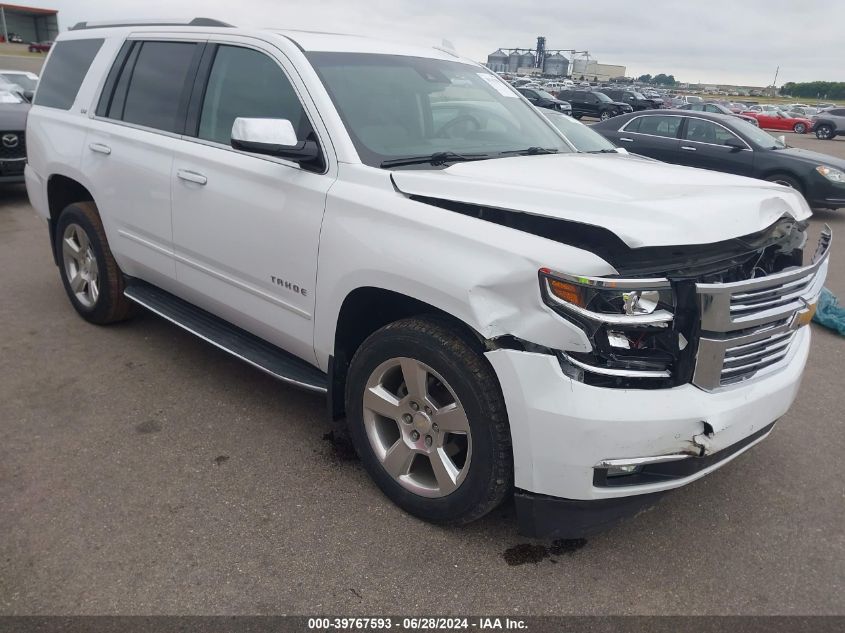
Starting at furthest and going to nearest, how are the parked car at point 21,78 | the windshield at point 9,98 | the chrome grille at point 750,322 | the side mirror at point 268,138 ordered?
the parked car at point 21,78, the windshield at point 9,98, the side mirror at point 268,138, the chrome grille at point 750,322

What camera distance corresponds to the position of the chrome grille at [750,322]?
92.5 inches

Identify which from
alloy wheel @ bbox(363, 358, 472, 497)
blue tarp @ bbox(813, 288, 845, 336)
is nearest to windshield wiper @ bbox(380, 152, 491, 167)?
alloy wheel @ bbox(363, 358, 472, 497)

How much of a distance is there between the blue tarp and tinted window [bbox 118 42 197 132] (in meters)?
5.18

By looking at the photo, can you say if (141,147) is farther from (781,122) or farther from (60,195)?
(781,122)

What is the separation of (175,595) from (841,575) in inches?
99.8

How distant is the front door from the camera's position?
312cm

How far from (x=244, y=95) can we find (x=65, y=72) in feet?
7.26

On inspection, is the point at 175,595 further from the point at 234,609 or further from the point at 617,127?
the point at 617,127

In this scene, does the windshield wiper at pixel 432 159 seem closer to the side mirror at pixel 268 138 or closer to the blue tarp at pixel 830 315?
the side mirror at pixel 268 138

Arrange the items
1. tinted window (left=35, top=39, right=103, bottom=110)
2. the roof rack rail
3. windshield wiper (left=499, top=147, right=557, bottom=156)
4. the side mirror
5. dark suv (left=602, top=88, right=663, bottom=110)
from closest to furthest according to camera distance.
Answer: the side mirror → windshield wiper (left=499, top=147, right=557, bottom=156) → the roof rack rail → tinted window (left=35, top=39, right=103, bottom=110) → dark suv (left=602, top=88, right=663, bottom=110)

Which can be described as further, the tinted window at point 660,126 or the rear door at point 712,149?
the tinted window at point 660,126

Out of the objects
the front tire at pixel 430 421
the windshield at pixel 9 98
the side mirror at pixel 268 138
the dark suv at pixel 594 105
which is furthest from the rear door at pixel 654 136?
the dark suv at pixel 594 105

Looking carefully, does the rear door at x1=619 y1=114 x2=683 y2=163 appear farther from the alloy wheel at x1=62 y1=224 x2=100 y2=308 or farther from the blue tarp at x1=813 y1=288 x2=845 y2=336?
the alloy wheel at x1=62 y1=224 x2=100 y2=308

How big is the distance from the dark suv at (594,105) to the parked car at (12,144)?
28.5m
